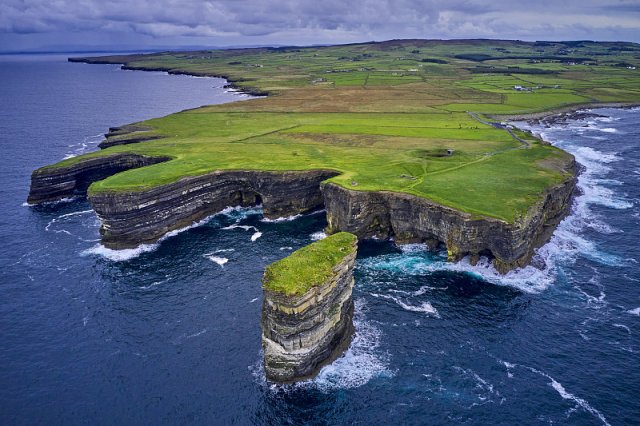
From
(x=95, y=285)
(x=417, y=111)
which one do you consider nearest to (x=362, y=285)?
(x=95, y=285)

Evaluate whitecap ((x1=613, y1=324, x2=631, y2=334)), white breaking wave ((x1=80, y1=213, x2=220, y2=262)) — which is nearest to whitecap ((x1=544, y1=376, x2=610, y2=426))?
whitecap ((x1=613, y1=324, x2=631, y2=334))

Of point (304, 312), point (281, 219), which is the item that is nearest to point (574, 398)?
point (304, 312)

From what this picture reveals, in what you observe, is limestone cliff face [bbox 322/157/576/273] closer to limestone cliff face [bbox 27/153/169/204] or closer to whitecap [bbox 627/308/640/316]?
whitecap [bbox 627/308/640/316]

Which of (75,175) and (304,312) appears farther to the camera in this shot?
(75,175)

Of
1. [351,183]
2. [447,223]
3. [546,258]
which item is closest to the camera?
[546,258]

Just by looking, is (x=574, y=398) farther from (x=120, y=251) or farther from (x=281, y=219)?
(x=120, y=251)

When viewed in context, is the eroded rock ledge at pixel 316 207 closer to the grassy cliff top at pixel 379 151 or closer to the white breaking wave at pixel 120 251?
the white breaking wave at pixel 120 251

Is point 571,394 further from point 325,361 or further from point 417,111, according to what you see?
point 417,111
